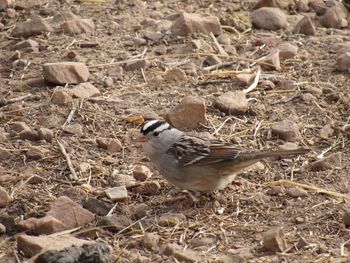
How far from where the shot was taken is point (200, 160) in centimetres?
707

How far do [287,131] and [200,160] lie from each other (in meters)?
1.08

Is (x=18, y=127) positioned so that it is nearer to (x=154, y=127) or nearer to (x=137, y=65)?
(x=154, y=127)

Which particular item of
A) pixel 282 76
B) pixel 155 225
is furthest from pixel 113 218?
pixel 282 76

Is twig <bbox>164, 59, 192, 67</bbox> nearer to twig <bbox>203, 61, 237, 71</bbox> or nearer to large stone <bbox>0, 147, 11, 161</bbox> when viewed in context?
twig <bbox>203, 61, 237, 71</bbox>

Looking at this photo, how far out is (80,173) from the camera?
7270mm

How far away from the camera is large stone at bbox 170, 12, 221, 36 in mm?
9484

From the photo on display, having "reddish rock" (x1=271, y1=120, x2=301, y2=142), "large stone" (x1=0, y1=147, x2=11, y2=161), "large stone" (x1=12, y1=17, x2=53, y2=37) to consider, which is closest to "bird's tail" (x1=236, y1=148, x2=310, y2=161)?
"reddish rock" (x1=271, y1=120, x2=301, y2=142)

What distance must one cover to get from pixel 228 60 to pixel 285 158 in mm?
1846

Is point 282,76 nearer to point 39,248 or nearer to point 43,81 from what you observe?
point 43,81

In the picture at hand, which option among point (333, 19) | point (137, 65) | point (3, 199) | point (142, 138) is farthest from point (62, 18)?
point (3, 199)

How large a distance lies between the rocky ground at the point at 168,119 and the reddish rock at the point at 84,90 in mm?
12

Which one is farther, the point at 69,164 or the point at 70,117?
the point at 70,117

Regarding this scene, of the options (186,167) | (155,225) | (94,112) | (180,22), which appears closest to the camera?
(155,225)

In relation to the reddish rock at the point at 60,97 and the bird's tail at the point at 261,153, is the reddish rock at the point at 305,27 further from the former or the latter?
the bird's tail at the point at 261,153
